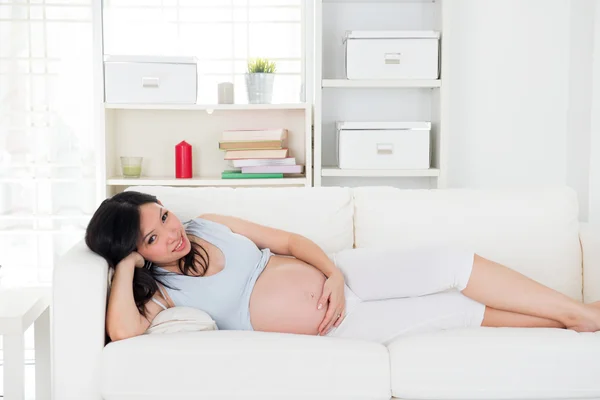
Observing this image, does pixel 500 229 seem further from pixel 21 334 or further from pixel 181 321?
pixel 21 334

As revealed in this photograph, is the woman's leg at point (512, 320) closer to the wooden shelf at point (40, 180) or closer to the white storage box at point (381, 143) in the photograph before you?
the white storage box at point (381, 143)

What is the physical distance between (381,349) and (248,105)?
1.80 metres

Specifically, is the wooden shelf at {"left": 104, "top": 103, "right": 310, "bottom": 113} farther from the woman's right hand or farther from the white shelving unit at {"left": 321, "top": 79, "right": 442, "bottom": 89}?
the woman's right hand

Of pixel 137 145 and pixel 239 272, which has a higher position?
pixel 137 145

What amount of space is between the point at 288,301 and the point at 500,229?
2.69ft

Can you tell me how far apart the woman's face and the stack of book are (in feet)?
4.39

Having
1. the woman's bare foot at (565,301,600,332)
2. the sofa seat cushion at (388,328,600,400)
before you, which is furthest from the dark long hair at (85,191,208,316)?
the woman's bare foot at (565,301,600,332)

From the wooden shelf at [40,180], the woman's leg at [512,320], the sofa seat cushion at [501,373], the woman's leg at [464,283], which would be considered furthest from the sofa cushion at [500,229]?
the wooden shelf at [40,180]

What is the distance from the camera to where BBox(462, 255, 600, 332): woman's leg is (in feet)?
6.72

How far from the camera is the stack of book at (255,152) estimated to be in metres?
3.43

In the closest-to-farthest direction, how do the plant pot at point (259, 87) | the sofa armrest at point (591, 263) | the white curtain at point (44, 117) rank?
the sofa armrest at point (591, 263) < the plant pot at point (259, 87) < the white curtain at point (44, 117)

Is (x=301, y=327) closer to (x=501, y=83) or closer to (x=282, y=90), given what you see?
(x=282, y=90)

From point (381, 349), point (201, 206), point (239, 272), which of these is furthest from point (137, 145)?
point (381, 349)

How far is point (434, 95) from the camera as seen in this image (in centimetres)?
362
